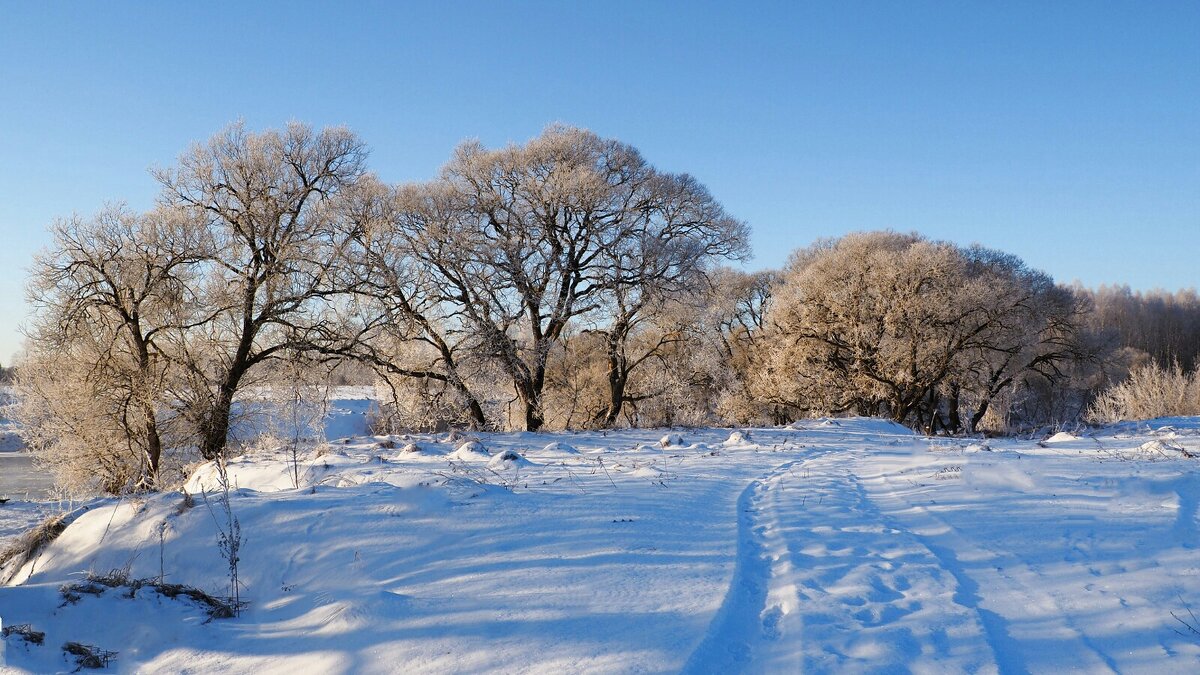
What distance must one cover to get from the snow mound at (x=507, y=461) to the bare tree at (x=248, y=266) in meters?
8.45

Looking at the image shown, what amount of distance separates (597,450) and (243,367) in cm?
924

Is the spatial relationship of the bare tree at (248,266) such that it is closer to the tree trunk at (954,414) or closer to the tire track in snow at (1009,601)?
the tire track in snow at (1009,601)

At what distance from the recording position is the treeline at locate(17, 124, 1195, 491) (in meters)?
15.0

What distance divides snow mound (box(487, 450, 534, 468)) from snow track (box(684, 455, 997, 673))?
3782 millimetres

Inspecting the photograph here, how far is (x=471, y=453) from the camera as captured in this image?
33.7 feet

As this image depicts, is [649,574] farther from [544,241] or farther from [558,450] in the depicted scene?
[544,241]

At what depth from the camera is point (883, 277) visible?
1091 inches

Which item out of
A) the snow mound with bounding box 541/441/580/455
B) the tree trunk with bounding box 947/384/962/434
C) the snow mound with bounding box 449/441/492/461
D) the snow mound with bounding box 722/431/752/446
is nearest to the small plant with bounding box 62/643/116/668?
the snow mound with bounding box 449/441/492/461

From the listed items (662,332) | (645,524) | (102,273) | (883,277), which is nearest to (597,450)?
(645,524)

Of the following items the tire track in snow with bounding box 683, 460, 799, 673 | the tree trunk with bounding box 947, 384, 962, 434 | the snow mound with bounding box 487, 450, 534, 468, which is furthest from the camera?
the tree trunk with bounding box 947, 384, 962, 434

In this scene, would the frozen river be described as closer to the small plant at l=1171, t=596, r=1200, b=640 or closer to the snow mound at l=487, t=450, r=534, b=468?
the snow mound at l=487, t=450, r=534, b=468

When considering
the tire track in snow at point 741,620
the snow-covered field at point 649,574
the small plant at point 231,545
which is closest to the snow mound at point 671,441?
the snow-covered field at point 649,574

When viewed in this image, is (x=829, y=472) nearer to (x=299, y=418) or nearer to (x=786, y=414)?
(x=299, y=418)

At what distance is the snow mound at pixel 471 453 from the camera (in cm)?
992
